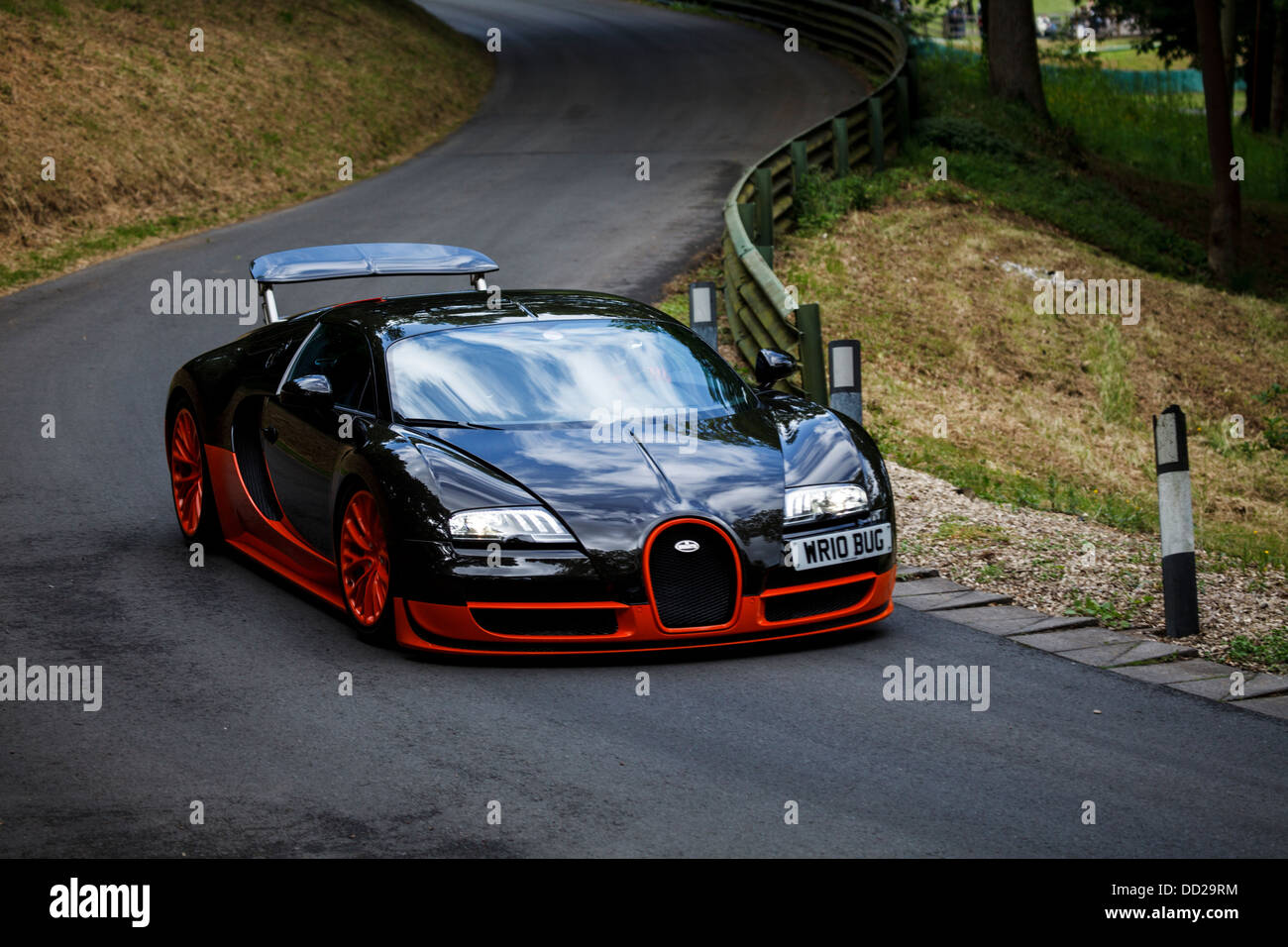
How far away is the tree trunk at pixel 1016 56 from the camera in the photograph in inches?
1169

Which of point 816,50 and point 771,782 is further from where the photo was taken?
point 816,50

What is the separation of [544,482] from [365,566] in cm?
99

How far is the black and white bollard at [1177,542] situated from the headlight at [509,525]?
9.54ft

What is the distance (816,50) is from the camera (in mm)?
35469

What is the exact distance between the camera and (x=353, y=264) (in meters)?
9.16

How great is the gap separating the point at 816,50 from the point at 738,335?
2280 cm

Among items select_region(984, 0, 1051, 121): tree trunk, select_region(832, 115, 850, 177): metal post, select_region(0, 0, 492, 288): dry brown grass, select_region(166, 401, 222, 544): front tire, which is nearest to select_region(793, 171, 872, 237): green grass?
select_region(832, 115, 850, 177): metal post

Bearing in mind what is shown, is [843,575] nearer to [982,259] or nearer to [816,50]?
[982,259]

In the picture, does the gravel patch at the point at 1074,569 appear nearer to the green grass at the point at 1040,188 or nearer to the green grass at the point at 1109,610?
the green grass at the point at 1109,610

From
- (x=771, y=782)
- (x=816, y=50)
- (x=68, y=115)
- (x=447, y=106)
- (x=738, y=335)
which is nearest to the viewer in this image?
(x=771, y=782)

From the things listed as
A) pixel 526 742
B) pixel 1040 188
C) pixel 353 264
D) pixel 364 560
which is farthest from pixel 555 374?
pixel 1040 188

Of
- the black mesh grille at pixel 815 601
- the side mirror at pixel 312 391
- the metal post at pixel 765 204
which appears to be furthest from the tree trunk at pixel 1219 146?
the side mirror at pixel 312 391

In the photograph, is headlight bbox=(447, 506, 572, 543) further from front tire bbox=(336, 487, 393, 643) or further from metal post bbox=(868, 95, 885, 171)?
metal post bbox=(868, 95, 885, 171)
